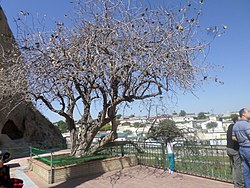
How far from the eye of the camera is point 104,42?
24.7ft

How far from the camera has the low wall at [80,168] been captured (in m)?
7.63

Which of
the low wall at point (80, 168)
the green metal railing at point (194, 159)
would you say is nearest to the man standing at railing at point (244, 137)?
the green metal railing at point (194, 159)

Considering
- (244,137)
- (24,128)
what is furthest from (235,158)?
(24,128)

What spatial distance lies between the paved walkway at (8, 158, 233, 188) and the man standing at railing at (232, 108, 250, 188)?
4.70ft

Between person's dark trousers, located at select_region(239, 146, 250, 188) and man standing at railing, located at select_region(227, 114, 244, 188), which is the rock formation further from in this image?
person's dark trousers, located at select_region(239, 146, 250, 188)

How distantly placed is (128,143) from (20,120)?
15.5m

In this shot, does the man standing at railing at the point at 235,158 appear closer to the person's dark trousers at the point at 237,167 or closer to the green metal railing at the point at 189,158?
the person's dark trousers at the point at 237,167

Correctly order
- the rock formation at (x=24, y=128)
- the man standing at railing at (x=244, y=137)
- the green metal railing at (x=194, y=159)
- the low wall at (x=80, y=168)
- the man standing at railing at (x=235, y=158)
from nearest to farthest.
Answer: the man standing at railing at (x=244, y=137) < the man standing at railing at (x=235, y=158) < the green metal railing at (x=194, y=159) < the low wall at (x=80, y=168) < the rock formation at (x=24, y=128)

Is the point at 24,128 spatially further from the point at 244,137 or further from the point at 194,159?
the point at 244,137

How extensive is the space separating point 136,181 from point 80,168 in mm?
2221

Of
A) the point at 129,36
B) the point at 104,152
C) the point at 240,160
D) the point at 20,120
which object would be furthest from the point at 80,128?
the point at 20,120

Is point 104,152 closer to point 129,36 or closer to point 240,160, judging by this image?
point 129,36

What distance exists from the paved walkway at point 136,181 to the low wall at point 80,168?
9.8 inches

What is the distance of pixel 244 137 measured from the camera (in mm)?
4578
